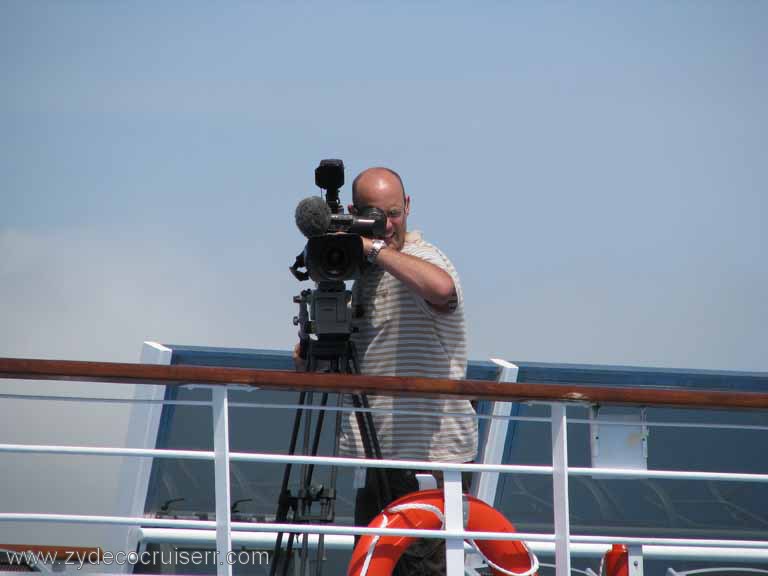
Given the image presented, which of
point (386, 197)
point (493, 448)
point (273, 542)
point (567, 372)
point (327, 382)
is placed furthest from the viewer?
point (567, 372)

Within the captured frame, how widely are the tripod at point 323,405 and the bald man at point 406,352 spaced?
0.26ft

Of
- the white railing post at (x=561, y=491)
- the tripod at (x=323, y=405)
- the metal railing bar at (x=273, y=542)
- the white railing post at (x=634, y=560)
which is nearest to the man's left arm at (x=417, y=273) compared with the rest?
the tripod at (x=323, y=405)

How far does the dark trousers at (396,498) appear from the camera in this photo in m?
2.34

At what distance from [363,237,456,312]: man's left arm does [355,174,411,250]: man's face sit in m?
0.22

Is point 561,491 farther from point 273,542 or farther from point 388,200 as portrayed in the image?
point 273,542

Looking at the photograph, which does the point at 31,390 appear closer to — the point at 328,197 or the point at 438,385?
the point at 328,197

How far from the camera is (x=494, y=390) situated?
75.5 inches

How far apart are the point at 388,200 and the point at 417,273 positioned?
33 cm

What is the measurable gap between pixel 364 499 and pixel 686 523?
214 centimetres

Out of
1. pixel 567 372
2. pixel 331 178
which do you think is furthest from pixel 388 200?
pixel 567 372

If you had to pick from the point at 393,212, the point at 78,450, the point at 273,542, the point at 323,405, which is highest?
the point at 393,212

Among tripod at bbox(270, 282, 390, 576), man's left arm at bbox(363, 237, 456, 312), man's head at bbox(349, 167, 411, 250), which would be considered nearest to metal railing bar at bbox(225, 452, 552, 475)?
tripod at bbox(270, 282, 390, 576)

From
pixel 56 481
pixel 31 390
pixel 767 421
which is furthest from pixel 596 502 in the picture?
pixel 31 390

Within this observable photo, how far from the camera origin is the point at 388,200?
2541 millimetres
